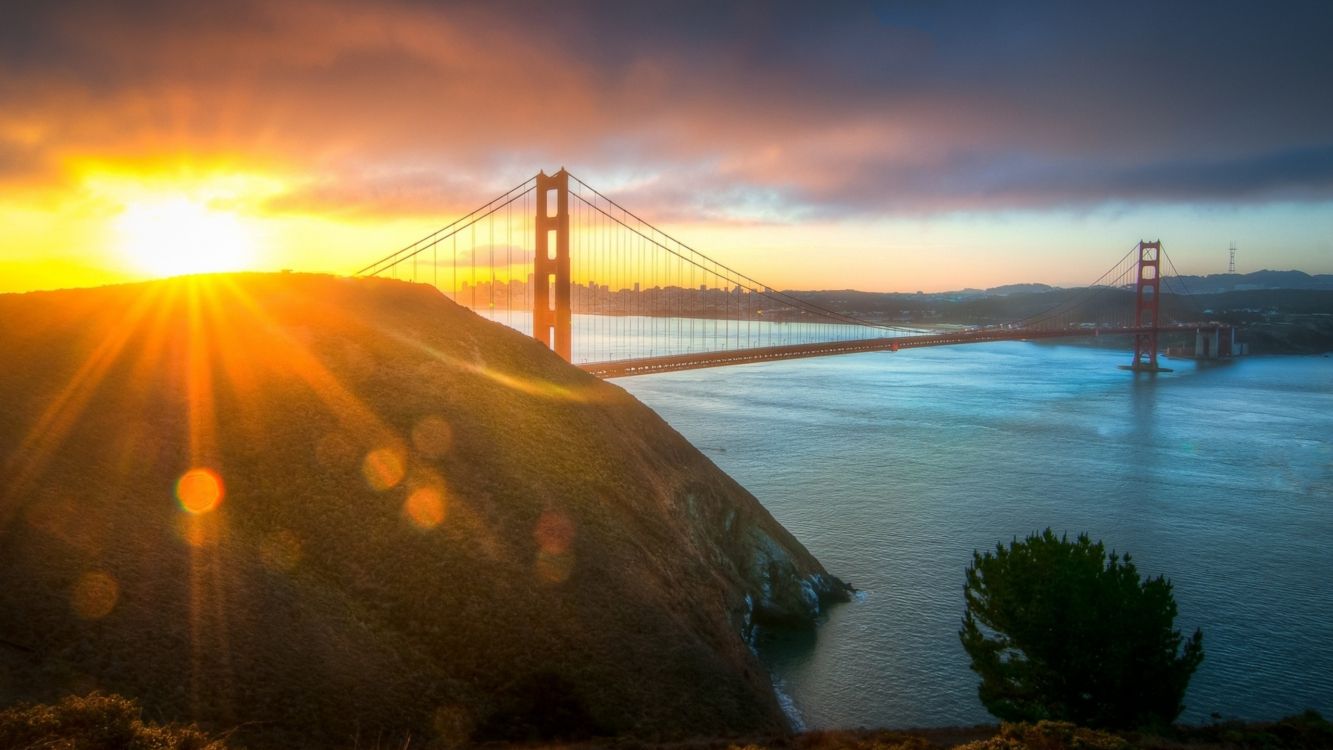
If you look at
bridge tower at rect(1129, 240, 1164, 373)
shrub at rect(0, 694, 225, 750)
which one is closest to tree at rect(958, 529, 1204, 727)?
shrub at rect(0, 694, 225, 750)

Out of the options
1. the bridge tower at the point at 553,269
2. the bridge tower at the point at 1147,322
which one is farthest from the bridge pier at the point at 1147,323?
the bridge tower at the point at 553,269

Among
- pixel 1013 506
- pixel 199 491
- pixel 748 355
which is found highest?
pixel 748 355

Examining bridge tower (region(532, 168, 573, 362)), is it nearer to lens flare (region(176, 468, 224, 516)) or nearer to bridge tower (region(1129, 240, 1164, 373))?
lens flare (region(176, 468, 224, 516))

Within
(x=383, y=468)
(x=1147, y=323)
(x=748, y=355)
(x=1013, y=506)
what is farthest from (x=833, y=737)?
(x=1147, y=323)

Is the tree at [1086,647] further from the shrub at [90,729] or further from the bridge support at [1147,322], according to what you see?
the bridge support at [1147,322]

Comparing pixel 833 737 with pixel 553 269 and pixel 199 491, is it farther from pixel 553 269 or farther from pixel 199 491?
pixel 553 269

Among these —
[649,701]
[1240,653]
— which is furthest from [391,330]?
[1240,653]
